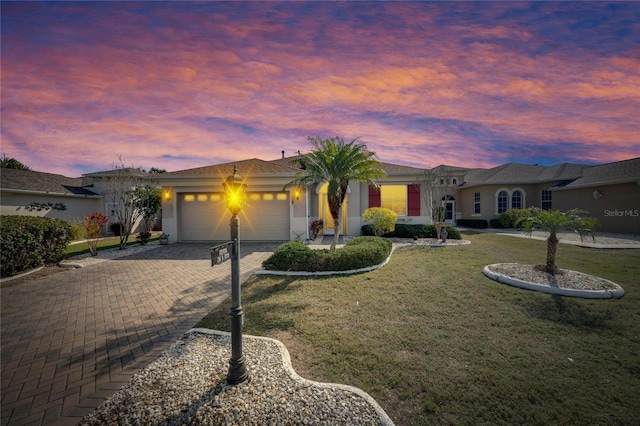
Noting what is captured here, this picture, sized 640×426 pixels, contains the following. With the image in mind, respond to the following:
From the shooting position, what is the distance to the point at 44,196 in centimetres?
1767

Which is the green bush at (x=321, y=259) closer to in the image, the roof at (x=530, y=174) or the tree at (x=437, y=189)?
the tree at (x=437, y=189)

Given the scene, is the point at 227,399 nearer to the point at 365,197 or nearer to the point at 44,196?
the point at 365,197

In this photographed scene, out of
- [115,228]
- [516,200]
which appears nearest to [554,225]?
[516,200]

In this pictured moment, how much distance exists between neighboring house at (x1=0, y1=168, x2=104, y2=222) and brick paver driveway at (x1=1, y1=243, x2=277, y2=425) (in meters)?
12.4

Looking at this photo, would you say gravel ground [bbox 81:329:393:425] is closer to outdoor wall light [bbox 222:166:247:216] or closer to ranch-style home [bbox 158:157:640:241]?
outdoor wall light [bbox 222:166:247:216]

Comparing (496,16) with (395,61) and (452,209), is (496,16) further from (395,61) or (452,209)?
(452,209)

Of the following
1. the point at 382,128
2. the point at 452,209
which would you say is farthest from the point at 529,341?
the point at 452,209

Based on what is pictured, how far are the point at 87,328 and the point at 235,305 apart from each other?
3.92 m

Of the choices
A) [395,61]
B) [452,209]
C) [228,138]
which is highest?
[395,61]

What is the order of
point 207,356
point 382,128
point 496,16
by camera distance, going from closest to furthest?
point 207,356 < point 496,16 < point 382,128

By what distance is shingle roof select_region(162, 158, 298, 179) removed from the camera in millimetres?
14719

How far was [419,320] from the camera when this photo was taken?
4977 mm

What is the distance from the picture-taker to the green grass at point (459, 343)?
2.89 m

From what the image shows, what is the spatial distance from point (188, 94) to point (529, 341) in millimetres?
11688
